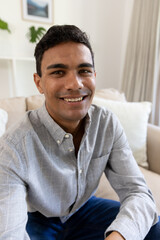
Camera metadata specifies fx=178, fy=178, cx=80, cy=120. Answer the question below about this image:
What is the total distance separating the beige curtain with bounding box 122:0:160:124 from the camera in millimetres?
2047

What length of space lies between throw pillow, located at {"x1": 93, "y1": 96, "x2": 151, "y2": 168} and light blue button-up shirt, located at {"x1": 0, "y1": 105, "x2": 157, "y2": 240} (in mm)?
471

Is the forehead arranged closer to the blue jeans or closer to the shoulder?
the shoulder

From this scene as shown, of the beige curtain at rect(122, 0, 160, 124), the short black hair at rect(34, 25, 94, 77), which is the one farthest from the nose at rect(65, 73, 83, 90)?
the beige curtain at rect(122, 0, 160, 124)

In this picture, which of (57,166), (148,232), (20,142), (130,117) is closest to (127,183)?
(148,232)

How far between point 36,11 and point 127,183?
2287 mm

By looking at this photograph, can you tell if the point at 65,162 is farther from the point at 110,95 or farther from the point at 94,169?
the point at 110,95

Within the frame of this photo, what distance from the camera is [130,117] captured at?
1296 millimetres

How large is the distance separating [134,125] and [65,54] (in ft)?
2.79

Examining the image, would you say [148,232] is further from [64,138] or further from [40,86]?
[40,86]

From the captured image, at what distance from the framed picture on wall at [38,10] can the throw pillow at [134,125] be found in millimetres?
1590

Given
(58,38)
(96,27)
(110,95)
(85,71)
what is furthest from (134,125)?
(96,27)

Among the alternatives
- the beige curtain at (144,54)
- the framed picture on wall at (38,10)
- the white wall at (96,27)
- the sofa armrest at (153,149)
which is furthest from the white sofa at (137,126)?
the framed picture on wall at (38,10)

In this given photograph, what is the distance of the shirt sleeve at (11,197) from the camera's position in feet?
1.71

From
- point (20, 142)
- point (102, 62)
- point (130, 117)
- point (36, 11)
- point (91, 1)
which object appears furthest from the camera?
point (102, 62)
